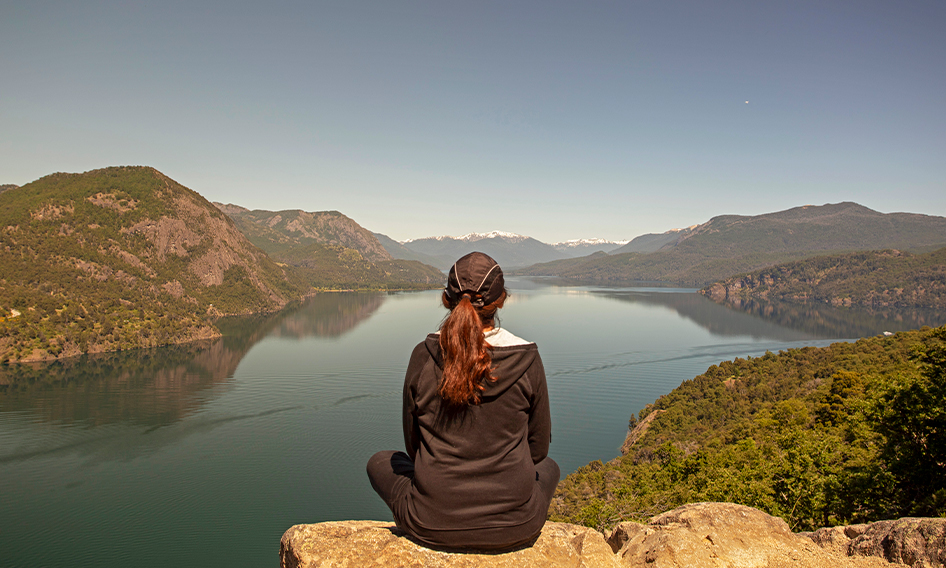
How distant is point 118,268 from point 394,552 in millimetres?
133457

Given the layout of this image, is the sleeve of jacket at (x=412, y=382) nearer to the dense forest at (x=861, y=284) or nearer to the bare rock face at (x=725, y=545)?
the bare rock face at (x=725, y=545)

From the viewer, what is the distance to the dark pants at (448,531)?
2844 mm

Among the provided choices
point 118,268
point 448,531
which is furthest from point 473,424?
point 118,268

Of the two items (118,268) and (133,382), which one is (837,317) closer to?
(133,382)

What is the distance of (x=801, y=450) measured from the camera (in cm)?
1716

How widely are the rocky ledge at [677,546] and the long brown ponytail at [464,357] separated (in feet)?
3.50

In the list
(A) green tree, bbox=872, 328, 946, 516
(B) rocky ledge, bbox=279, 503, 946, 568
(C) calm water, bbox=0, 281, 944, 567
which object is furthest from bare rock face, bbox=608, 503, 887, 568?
(C) calm water, bbox=0, 281, 944, 567

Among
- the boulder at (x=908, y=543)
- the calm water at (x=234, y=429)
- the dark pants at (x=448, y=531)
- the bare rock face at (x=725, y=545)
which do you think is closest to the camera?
the dark pants at (x=448, y=531)

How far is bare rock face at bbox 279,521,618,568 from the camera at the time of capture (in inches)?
118

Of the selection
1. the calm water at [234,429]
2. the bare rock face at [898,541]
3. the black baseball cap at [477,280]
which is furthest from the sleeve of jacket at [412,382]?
the calm water at [234,429]

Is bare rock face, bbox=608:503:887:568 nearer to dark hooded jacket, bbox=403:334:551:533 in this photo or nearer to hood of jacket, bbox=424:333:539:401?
dark hooded jacket, bbox=403:334:551:533

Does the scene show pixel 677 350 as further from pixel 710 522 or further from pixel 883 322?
pixel 710 522

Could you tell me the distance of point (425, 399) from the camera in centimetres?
285

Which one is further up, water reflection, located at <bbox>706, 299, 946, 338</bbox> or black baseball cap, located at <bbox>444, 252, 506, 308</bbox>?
black baseball cap, located at <bbox>444, 252, 506, 308</bbox>
